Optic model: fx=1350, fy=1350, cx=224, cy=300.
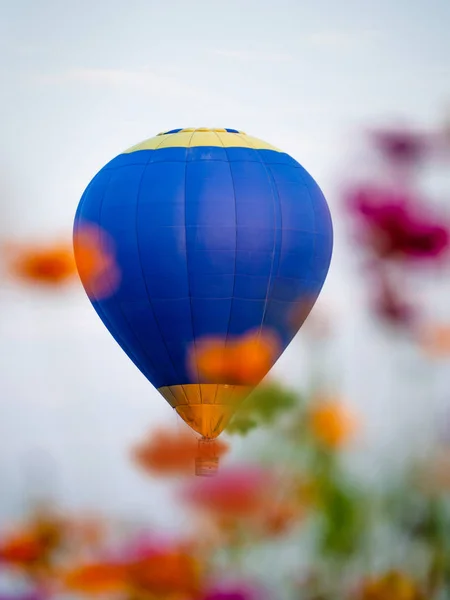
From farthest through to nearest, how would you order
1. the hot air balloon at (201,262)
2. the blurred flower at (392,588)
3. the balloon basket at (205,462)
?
the hot air balloon at (201,262)
the balloon basket at (205,462)
the blurred flower at (392,588)

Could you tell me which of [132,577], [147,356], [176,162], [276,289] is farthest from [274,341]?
[132,577]

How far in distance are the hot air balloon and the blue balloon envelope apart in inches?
0.7

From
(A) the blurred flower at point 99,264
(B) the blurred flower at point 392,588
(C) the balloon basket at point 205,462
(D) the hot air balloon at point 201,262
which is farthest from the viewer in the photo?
(D) the hot air balloon at point 201,262

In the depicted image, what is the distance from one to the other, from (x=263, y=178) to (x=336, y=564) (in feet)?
75.7

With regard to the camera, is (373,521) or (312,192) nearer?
(373,521)

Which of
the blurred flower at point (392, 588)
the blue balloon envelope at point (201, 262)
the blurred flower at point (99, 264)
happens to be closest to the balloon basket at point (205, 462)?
the blurred flower at point (392, 588)

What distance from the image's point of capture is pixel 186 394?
26.5 metres

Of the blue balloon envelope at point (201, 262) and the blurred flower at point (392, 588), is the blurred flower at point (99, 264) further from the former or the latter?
the blurred flower at point (392, 588)

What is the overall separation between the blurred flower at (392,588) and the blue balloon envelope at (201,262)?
21.1 m

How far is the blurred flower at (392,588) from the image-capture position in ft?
11.5

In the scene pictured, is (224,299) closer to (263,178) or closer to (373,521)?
(263,178)

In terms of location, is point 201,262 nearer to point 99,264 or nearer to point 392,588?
point 99,264

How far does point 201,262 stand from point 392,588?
21891 millimetres

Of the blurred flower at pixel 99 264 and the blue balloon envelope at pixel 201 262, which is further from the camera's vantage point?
the blue balloon envelope at pixel 201 262
